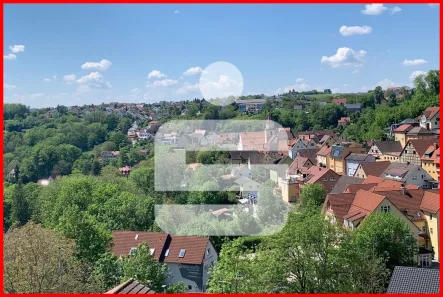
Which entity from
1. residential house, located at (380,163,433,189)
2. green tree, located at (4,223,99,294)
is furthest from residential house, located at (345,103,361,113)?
green tree, located at (4,223,99,294)

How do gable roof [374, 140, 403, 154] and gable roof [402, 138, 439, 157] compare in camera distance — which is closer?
gable roof [402, 138, 439, 157]

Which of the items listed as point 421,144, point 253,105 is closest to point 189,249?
point 253,105

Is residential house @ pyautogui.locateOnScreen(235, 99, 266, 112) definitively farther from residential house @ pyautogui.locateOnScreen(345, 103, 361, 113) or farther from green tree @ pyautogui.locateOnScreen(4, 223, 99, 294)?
residential house @ pyautogui.locateOnScreen(345, 103, 361, 113)

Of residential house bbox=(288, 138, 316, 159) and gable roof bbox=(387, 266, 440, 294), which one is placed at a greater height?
residential house bbox=(288, 138, 316, 159)

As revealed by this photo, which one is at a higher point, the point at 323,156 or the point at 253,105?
the point at 253,105

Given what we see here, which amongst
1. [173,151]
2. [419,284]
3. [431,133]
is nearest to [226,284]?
[419,284]

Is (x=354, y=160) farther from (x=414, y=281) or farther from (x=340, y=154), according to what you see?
(x=414, y=281)
